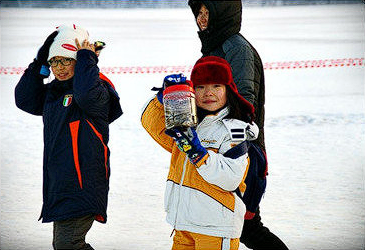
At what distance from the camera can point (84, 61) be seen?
9.01 feet

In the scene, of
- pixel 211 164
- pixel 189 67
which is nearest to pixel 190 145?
pixel 211 164

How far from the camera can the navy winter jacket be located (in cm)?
271

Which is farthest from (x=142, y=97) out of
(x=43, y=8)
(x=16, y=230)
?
(x=43, y=8)

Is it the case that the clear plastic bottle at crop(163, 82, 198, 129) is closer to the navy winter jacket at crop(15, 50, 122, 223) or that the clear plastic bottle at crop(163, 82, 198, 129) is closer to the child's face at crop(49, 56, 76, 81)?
the navy winter jacket at crop(15, 50, 122, 223)

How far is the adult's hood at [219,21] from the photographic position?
2881 mm

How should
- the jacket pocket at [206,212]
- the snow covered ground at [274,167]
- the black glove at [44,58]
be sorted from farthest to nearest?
the snow covered ground at [274,167], the black glove at [44,58], the jacket pocket at [206,212]

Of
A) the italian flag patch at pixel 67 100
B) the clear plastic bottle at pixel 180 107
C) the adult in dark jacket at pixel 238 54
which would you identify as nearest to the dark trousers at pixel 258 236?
the adult in dark jacket at pixel 238 54

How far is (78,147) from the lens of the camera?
2.74m

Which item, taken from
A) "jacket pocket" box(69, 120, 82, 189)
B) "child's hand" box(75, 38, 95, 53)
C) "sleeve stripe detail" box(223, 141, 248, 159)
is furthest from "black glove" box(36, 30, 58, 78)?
"sleeve stripe detail" box(223, 141, 248, 159)

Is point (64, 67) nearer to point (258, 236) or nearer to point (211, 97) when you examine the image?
point (211, 97)

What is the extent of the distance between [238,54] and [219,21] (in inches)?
7.4

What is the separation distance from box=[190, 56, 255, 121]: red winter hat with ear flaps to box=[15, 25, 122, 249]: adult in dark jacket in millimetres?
487

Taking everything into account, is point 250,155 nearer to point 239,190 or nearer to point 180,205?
point 239,190

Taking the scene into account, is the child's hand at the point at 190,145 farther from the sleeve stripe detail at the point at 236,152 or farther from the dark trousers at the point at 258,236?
the dark trousers at the point at 258,236
